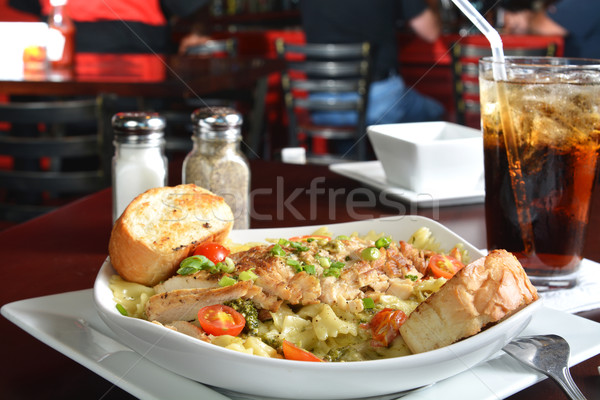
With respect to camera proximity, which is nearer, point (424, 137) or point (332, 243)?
point (332, 243)

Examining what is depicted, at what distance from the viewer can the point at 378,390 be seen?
2.45 feet

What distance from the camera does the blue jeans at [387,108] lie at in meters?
5.59

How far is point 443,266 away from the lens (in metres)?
1.11

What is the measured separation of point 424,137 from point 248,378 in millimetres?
1391

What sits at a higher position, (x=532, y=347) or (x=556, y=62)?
(x=556, y=62)

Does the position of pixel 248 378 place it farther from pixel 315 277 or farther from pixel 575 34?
pixel 575 34

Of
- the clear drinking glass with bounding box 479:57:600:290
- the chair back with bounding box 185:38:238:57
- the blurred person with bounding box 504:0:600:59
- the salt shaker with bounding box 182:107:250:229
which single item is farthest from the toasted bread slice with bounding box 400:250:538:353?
the blurred person with bounding box 504:0:600:59

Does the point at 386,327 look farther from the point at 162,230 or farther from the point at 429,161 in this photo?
the point at 429,161

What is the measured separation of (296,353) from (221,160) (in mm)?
828

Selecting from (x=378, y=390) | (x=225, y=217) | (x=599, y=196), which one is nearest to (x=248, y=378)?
(x=378, y=390)

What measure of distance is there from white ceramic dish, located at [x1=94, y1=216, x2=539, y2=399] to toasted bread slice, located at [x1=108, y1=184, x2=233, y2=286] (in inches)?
9.0

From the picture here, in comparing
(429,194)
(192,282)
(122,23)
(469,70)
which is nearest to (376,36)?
(469,70)

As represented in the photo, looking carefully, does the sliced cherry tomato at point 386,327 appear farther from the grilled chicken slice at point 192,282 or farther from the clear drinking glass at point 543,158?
the clear drinking glass at point 543,158

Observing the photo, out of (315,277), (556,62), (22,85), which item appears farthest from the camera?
(22,85)
